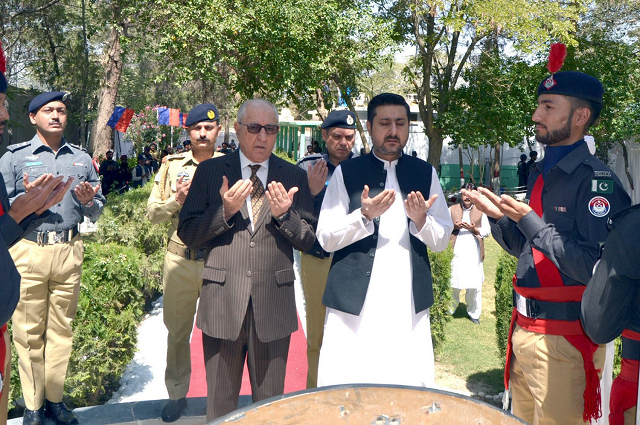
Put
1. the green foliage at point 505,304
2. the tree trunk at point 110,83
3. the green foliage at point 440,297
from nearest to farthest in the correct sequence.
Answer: the green foliage at point 505,304
the green foliage at point 440,297
the tree trunk at point 110,83

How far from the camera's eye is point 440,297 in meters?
6.51

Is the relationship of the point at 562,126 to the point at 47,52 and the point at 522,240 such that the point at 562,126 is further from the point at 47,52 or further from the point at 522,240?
the point at 47,52

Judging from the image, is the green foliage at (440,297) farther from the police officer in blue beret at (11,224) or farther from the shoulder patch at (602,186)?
the police officer in blue beret at (11,224)

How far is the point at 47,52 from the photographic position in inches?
1164

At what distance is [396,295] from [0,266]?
1.89 metres

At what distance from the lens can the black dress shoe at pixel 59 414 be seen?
171 inches

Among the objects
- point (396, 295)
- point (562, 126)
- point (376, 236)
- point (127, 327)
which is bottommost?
point (127, 327)

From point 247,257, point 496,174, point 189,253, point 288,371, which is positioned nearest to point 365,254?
point 247,257

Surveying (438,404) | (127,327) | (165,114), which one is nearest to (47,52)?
(165,114)

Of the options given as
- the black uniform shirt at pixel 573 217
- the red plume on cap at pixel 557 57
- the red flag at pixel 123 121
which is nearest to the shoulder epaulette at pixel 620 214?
the black uniform shirt at pixel 573 217

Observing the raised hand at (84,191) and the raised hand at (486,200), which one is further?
the raised hand at (84,191)

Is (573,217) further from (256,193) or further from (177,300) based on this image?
(177,300)

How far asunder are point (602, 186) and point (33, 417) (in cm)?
384

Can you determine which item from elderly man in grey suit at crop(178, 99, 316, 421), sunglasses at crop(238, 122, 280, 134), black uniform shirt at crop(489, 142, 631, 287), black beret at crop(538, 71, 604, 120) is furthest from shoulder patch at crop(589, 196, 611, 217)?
sunglasses at crop(238, 122, 280, 134)
